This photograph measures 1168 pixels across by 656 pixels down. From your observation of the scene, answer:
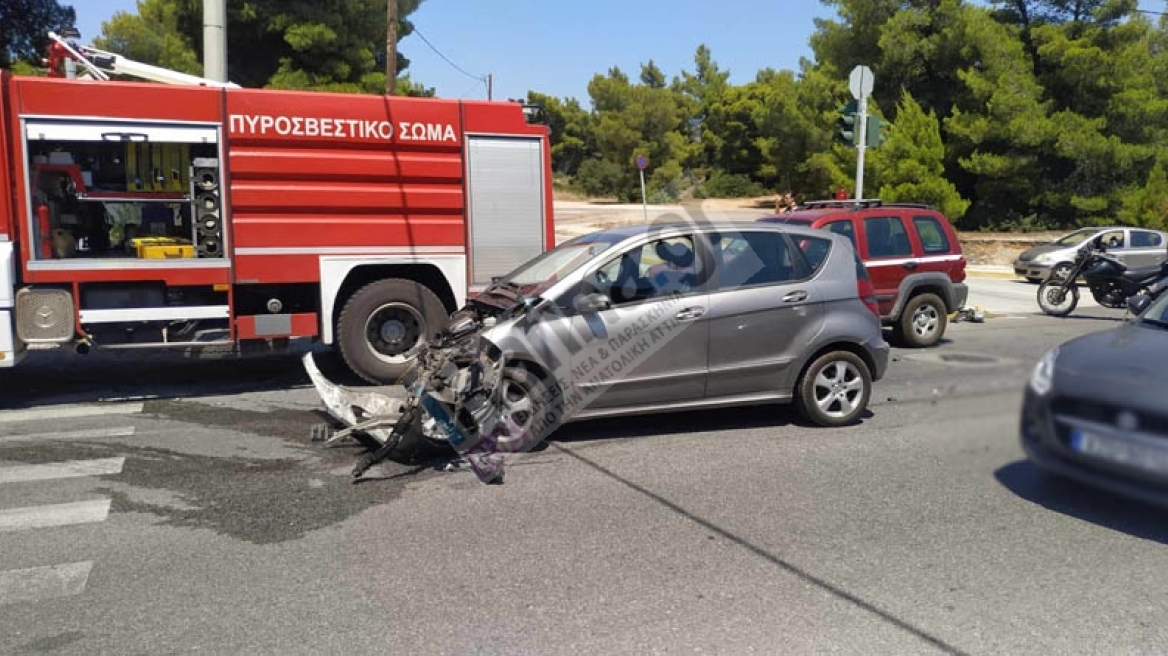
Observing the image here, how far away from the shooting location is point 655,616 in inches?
148

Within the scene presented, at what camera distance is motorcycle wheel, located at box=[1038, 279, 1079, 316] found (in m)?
15.2

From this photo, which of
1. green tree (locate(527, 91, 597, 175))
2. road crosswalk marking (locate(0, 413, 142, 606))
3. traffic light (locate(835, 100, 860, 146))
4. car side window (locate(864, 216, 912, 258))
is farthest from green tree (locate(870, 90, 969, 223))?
green tree (locate(527, 91, 597, 175))

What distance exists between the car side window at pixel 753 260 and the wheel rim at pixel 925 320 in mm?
5067

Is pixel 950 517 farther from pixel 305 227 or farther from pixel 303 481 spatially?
pixel 305 227

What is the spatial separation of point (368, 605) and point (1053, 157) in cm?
2923

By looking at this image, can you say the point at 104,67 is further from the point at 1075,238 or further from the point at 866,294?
the point at 1075,238

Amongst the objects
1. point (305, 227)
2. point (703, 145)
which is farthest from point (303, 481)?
point (703, 145)

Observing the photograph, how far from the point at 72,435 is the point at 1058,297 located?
15.2m

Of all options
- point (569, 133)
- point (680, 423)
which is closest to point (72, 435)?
point (680, 423)

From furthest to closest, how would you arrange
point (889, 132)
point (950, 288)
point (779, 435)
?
point (889, 132) < point (950, 288) < point (779, 435)

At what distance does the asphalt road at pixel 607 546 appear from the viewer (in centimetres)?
349

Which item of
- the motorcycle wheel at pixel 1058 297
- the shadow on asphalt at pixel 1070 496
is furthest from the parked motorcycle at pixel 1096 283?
the shadow on asphalt at pixel 1070 496

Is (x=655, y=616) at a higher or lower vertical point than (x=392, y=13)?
lower

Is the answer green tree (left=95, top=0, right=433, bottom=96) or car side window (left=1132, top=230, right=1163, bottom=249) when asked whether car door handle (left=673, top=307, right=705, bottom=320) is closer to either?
car side window (left=1132, top=230, right=1163, bottom=249)
